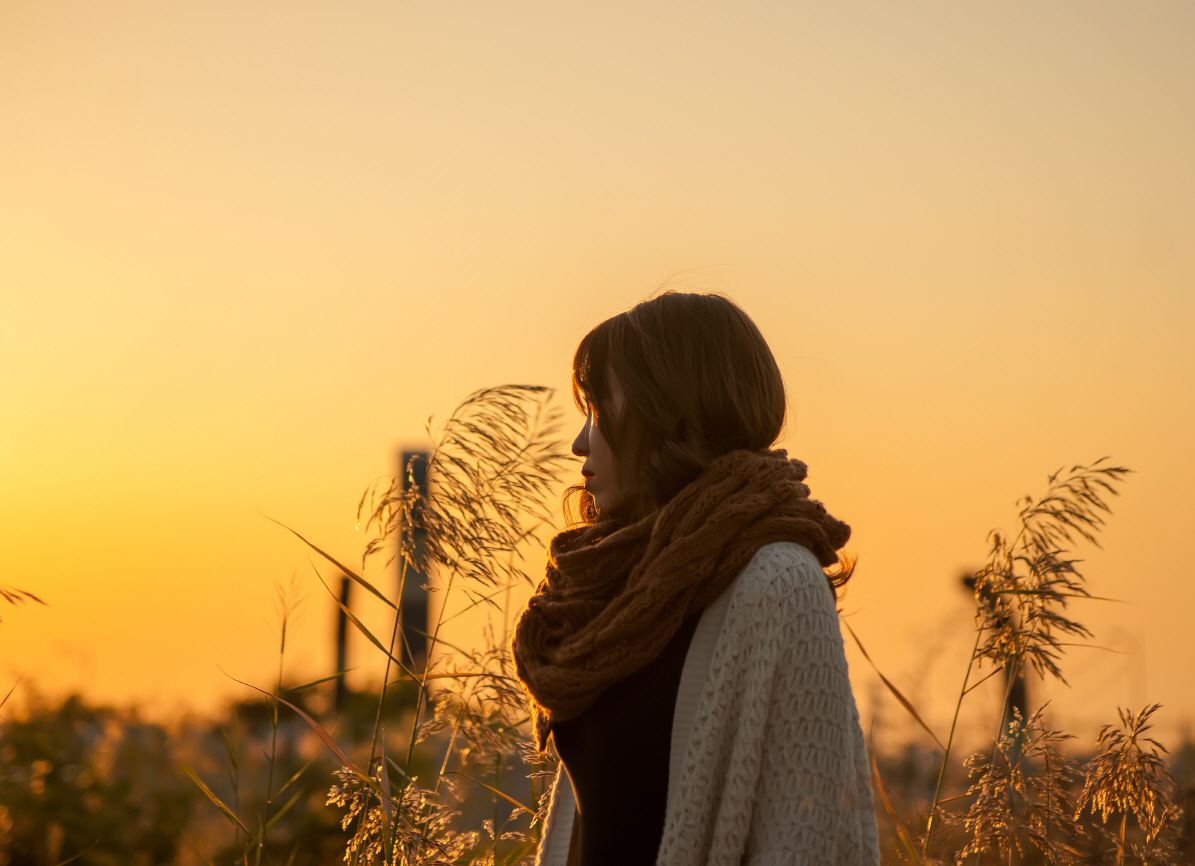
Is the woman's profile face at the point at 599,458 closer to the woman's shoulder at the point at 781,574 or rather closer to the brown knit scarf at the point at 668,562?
the brown knit scarf at the point at 668,562

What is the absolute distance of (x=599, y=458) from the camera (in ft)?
7.96

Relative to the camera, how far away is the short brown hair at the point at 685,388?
92.0 inches

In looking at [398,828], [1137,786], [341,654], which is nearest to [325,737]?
[398,828]

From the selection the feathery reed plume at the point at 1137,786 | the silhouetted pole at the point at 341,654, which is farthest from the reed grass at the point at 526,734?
the silhouetted pole at the point at 341,654

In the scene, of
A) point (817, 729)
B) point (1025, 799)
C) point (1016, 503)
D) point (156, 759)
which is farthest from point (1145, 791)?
point (156, 759)

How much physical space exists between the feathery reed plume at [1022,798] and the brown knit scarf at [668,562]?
0.99 m

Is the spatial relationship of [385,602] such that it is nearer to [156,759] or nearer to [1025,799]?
[1025,799]

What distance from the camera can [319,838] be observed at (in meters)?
5.47

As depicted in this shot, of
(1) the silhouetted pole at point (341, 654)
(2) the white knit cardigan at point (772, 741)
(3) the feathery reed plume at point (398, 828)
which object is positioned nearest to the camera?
(2) the white knit cardigan at point (772, 741)

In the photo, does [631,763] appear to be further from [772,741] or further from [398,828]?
[398,828]

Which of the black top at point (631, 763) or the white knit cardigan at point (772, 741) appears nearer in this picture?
the white knit cardigan at point (772, 741)

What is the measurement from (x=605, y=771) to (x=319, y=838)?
11.6ft

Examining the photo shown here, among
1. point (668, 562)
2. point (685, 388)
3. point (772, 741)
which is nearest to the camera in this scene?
point (772, 741)

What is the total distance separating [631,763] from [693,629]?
8.9 inches
